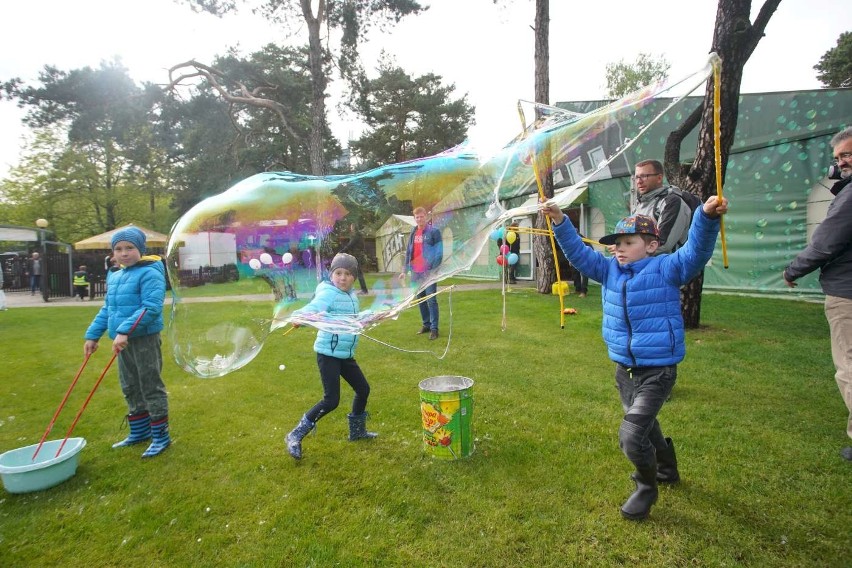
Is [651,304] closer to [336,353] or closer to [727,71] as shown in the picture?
[336,353]

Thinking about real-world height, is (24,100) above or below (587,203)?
above

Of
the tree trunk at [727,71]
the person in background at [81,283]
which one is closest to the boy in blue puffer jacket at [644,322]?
the tree trunk at [727,71]

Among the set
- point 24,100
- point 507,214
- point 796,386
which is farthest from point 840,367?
point 24,100

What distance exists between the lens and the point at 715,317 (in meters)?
8.56

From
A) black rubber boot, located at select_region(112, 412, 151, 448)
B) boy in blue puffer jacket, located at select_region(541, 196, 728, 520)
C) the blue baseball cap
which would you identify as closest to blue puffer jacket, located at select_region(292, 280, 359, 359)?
boy in blue puffer jacket, located at select_region(541, 196, 728, 520)

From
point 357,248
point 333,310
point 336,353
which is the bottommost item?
point 336,353

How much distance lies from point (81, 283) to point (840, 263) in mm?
24070

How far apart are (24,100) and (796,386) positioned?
22317mm

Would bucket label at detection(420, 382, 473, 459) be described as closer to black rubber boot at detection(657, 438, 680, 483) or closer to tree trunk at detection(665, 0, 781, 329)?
black rubber boot at detection(657, 438, 680, 483)

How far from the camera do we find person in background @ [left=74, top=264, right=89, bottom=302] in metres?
19.2

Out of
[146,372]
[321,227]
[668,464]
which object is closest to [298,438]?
[146,372]

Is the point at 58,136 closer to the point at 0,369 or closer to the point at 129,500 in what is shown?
the point at 0,369

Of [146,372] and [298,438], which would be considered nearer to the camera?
[298,438]

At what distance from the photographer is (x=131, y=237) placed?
4172 mm
